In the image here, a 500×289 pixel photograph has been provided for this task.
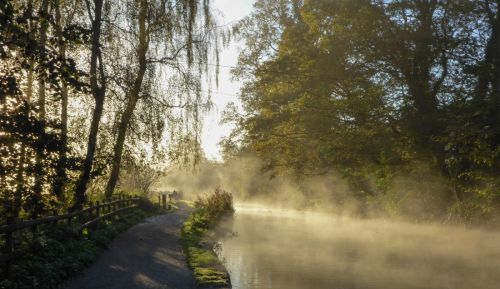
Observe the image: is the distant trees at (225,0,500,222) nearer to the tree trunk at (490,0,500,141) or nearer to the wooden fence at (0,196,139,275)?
the tree trunk at (490,0,500,141)

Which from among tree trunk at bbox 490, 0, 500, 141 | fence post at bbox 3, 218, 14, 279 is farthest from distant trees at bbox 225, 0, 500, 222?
fence post at bbox 3, 218, 14, 279

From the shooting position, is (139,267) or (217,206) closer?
(139,267)

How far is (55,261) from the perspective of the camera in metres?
10.3

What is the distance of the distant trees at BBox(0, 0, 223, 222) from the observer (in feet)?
28.8

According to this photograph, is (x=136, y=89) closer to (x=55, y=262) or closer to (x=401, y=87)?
(x=55, y=262)

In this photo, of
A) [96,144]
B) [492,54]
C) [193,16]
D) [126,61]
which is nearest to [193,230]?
[96,144]

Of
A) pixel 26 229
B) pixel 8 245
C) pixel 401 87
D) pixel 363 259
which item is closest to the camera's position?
pixel 8 245

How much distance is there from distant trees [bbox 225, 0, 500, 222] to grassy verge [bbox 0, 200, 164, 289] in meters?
12.9

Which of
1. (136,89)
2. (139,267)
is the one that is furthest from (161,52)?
(139,267)

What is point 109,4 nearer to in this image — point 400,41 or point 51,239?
point 51,239

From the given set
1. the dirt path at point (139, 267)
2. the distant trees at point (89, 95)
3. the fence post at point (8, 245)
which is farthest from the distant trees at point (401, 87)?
the fence post at point (8, 245)

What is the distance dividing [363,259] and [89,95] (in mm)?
10608

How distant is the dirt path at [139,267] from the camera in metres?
10.3

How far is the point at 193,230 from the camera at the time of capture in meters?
21.0
